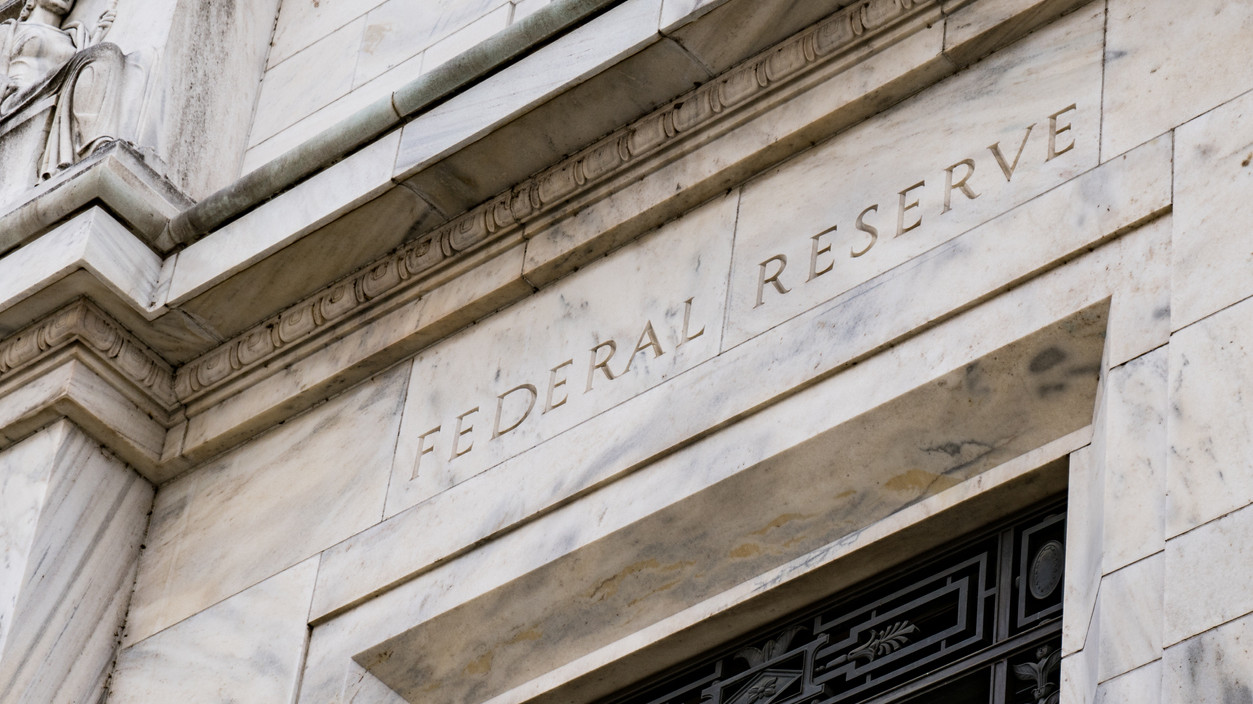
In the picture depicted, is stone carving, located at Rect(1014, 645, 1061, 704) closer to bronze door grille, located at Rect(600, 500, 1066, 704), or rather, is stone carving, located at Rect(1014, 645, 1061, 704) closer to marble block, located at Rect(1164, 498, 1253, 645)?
bronze door grille, located at Rect(600, 500, 1066, 704)

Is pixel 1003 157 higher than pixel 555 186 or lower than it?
lower

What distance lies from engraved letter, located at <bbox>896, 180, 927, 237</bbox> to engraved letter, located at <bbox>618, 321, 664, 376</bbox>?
98 cm

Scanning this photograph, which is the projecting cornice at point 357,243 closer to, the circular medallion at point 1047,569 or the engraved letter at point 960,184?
the engraved letter at point 960,184

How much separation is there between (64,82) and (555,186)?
2.84 m

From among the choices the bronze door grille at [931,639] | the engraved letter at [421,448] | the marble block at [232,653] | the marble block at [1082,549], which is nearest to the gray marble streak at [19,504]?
the marble block at [232,653]

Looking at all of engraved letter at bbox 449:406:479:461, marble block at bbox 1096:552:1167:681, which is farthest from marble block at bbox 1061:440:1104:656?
engraved letter at bbox 449:406:479:461

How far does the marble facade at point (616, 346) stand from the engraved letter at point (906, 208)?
1 cm

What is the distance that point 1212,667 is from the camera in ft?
18.5

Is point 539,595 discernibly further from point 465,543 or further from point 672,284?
point 672,284

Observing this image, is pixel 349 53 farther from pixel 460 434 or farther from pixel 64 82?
pixel 460 434

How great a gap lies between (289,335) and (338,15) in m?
2.18

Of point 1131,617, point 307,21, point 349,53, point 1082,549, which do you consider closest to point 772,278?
point 1082,549

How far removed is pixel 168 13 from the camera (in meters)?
10.6

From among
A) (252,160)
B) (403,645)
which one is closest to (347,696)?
(403,645)
